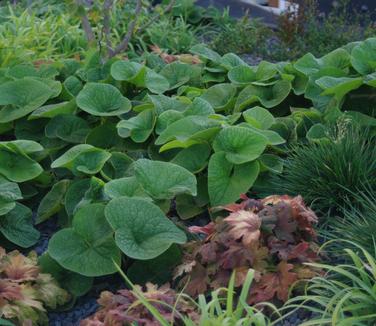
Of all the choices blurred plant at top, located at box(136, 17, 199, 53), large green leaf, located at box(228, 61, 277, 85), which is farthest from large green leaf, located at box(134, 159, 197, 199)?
blurred plant at top, located at box(136, 17, 199, 53)

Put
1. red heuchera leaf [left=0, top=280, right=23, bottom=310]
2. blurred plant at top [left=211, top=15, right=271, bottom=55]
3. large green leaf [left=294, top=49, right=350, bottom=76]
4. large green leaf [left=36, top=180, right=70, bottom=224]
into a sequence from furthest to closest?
blurred plant at top [left=211, top=15, right=271, bottom=55] < large green leaf [left=294, top=49, right=350, bottom=76] < large green leaf [left=36, top=180, right=70, bottom=224] < red heuchera leaf [left=0, top=280, right=23, bottom=310]

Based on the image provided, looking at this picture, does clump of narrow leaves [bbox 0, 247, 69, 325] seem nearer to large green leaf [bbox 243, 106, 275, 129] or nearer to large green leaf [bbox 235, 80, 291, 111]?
large green leaf [bbox 243, 106, 275, 129]

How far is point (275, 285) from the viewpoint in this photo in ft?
8.95

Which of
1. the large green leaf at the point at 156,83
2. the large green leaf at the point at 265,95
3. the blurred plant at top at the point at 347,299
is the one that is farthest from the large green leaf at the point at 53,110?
the blurred plant at top at the point at 347,299

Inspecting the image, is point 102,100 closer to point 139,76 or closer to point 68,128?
point 68,128

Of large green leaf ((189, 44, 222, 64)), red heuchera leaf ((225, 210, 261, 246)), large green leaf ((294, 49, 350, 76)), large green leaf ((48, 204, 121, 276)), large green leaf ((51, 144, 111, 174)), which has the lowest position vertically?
large green leaf ((48, 204, 121, 276))

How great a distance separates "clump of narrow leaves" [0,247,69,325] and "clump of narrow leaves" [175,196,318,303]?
1.79ft

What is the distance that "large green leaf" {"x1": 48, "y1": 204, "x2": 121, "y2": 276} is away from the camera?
3.06 m

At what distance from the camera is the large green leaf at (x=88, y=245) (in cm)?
306

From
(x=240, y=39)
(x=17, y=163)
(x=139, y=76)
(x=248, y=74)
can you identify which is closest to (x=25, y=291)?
(x=17, y=163)

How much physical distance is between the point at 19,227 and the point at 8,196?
201mm

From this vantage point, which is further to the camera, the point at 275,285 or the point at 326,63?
the point at 326,63

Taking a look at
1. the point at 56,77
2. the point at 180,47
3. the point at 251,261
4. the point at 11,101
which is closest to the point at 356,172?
the point at 251,261

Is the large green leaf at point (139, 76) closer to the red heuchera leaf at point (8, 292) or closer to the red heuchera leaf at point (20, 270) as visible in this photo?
the red heuchera leaf at point (20, 270)
